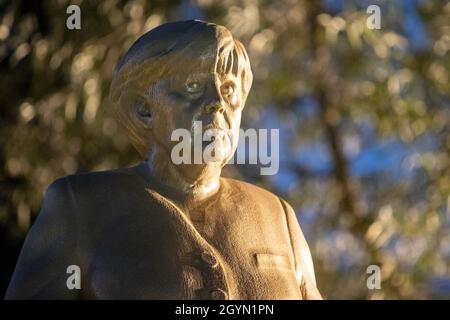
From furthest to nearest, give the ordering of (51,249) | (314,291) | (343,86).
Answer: (343,86)
(314,291)
(51,249)

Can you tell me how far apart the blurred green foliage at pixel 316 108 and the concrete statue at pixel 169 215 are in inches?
121

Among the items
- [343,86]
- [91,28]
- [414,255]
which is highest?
[91,28]

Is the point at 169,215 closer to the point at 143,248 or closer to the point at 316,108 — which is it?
the point at 143,248

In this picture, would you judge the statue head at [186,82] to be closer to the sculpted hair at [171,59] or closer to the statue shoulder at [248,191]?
the sculpted hair at [171,59]

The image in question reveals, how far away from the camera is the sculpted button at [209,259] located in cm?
319

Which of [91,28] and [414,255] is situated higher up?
[91,28]

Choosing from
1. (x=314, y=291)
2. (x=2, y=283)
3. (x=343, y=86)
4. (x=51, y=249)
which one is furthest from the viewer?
(x=343, y=86)

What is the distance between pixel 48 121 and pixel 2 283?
31.3 inches

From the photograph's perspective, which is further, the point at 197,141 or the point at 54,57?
the point at 54,57

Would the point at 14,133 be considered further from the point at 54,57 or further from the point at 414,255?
the point at 414,255

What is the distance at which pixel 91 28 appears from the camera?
6801 mm

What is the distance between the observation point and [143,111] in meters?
3.41

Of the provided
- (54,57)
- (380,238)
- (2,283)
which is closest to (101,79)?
(54,57)

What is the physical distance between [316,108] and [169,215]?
405 centimetres
